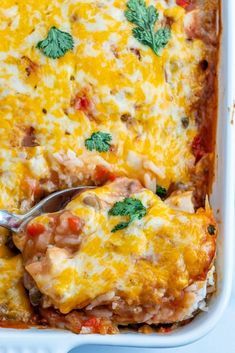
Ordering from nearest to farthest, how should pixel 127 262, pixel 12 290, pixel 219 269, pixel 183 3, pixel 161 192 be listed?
1. pixel 127 262
2. pixel 12 290
3. pixel 219 269
4. pixel 161 192
5. pixel 183 3

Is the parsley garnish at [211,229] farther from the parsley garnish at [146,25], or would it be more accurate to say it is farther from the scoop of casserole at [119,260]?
the parsley garnish at [146,25]

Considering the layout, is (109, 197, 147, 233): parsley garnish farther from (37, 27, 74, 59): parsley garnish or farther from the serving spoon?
(37, 27, 74, 59): parsley garnish

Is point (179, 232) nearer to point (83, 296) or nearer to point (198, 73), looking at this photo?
point (83, 296)

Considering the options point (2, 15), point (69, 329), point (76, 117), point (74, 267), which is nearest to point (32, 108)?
point (76, 117)

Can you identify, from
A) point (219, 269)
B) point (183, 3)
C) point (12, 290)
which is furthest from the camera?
point (183, 3)

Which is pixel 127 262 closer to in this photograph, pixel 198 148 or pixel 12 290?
pixel 12 290

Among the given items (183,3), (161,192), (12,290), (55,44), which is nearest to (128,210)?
(161,192)

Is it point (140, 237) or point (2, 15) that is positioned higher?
point (2, 15)
